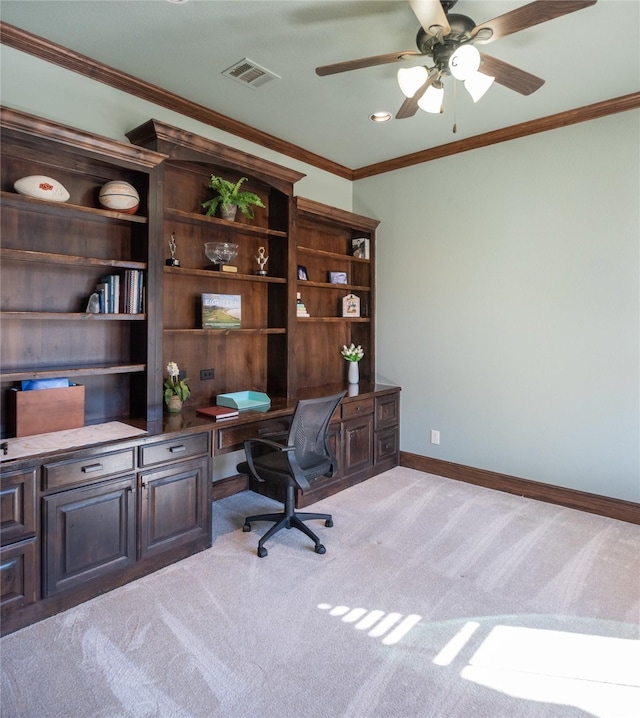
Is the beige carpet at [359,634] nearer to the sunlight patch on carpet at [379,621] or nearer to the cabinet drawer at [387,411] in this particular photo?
the sunlight patch on carpet at [379,621]

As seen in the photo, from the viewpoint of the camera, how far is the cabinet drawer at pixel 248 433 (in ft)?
9.48

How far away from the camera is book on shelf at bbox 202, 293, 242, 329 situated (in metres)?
3.31

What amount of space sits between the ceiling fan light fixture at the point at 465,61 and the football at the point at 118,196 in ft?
6.10

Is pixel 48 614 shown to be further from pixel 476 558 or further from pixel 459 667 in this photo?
pixel 476 558

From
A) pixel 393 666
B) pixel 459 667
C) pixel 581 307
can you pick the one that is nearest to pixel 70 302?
pixel 393 666

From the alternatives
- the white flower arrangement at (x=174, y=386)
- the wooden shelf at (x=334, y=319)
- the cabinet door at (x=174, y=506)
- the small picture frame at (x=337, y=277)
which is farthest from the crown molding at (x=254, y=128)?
the cabinet door at (x=174, y=506)

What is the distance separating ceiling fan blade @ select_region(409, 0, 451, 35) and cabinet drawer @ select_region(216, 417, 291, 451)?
7.54ft

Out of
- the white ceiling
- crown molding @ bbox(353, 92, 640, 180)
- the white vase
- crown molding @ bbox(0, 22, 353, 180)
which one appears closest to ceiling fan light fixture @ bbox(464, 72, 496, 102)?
the white ceiling

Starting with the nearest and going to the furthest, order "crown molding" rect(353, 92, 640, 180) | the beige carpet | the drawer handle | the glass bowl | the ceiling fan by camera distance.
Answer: the beige carpet → the ceiling fan → the drawer handle → "crown molding" rect(353, 92, 640, 180) → the glass bowl

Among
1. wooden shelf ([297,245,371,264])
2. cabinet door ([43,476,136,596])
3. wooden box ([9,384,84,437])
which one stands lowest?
cabinet door ([43,476,136,596])

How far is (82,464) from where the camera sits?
7.34 ft

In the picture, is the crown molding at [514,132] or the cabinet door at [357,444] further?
the cabinet door at [357,444]

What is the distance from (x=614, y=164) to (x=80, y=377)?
12.7 ft

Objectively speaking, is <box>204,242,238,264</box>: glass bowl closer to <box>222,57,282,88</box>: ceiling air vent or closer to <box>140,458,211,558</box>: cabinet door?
<box>222,57,282,88</box>: ceiling air vent
